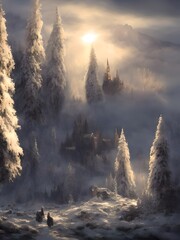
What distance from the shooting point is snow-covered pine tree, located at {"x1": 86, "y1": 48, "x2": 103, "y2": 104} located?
3255 inches

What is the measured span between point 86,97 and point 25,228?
50775 millimetres

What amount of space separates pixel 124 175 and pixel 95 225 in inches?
664

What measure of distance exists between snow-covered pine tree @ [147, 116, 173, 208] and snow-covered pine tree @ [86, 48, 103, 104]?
3969cm

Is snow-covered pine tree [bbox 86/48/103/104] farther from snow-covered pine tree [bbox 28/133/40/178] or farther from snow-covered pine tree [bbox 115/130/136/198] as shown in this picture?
snow-covered pine tree [bbox 115/130/136/198]

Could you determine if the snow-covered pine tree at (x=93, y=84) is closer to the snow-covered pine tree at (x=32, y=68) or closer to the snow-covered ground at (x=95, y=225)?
the snow-covered pine tree at (x=32, y=68)

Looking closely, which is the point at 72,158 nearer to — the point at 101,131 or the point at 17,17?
the point at 101,131

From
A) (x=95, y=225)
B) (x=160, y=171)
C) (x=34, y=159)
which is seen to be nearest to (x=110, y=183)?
(x=34, y=159)

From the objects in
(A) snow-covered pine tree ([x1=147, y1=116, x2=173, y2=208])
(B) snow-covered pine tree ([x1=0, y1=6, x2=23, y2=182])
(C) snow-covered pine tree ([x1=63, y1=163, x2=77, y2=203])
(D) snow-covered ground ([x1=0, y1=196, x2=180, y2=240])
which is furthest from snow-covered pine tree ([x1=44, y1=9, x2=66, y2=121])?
(B) snow-covered pine tree ([x1=0, y1=6, x2=23, y2=182])

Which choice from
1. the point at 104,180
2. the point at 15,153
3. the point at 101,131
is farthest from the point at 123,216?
the point at 101,131

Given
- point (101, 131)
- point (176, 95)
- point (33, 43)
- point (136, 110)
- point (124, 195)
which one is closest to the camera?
point (124, 195)

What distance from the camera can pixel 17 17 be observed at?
179375 mm

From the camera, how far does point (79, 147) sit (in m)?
75.6

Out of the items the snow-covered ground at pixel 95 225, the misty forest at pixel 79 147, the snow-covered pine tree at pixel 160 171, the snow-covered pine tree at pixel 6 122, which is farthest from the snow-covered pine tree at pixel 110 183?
the snow-covered pine tree at pixel 6 122

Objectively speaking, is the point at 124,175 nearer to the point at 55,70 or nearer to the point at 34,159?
the point at 34,159
